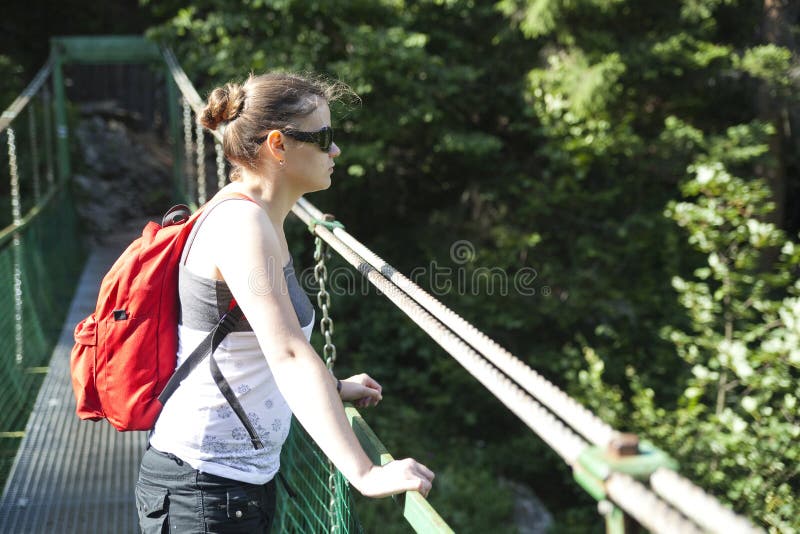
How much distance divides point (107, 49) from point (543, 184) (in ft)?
11.7

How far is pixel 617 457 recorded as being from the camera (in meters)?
0.59

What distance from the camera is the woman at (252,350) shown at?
3.09 ft

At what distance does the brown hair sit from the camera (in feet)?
3.68

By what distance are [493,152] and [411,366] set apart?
1849 mm

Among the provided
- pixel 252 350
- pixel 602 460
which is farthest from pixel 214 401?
pixel 602 460

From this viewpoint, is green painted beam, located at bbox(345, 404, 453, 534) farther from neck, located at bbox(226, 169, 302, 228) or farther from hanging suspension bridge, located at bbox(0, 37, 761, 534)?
neck, located at bbox(226, 169, 302, 228)

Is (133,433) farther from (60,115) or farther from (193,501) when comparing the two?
(60,115)

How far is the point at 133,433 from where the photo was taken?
2816 millimetres

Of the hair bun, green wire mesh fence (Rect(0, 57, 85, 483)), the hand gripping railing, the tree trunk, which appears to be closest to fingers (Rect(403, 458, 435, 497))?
the hand gripping railing

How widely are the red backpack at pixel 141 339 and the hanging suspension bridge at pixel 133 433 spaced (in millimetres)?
281

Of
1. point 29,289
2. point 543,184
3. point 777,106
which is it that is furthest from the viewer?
point 543,184

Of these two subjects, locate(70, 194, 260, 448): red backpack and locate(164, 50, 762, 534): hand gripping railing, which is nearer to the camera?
locate(164, 50, 762, 534): hand gripping railing

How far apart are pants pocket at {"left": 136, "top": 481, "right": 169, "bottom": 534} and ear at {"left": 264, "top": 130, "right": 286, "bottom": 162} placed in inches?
18.3

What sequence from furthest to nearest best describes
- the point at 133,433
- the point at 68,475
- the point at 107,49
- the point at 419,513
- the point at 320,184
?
the point at 107,49, the point at 133,433, the point at 68,475, the point at 320,184, the point at 419,513
